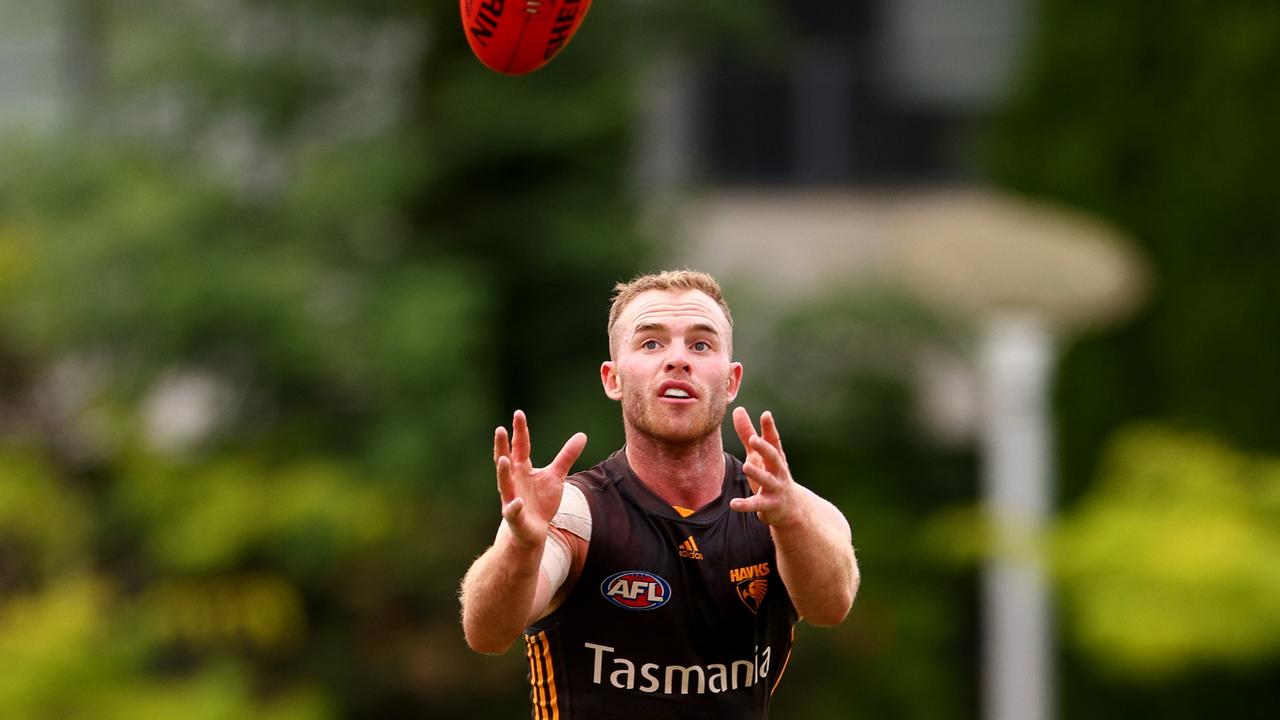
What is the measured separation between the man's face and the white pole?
13.7 meters

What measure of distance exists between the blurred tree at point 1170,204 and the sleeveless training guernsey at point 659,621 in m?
15.7

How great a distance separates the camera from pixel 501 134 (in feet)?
61.7

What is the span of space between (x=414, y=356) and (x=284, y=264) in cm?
161

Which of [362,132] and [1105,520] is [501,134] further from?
[1105,520]

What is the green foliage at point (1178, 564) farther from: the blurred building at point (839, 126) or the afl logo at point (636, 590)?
the afl logo at point (636, 590)

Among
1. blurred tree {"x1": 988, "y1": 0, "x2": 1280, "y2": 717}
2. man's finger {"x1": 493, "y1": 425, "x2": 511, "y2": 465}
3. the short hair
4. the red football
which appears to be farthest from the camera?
blurred tree {"x1": 988, "y1": 0, "x2": 1280, "y2": 717}

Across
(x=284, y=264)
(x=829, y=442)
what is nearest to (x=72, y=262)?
(x=284, y=264)

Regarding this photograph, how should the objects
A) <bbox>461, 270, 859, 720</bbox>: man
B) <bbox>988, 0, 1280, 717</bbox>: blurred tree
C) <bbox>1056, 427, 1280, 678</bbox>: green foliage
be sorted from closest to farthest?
<bbox>461, 270, 859, 720</bbox>: man → <bbox>1056, 427, 1280, 678</bbox>: green foliage → <bbox>988, 0, 1280, 717</bbox>: blurred tree

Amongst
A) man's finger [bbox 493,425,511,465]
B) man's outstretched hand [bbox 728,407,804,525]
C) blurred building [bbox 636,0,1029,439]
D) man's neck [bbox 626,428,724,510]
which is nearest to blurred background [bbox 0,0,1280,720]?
blurred building [bbox 636,0,1029,439]

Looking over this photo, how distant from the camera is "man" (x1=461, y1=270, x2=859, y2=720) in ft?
12.8

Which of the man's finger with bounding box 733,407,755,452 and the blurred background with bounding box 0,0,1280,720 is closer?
the man's finger with bounding box 733,407,755,452

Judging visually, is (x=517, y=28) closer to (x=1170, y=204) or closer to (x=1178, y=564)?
(x=1178, y=564)

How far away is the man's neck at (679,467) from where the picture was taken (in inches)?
161

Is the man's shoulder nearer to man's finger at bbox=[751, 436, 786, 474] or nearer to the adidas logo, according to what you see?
the adidas logo
